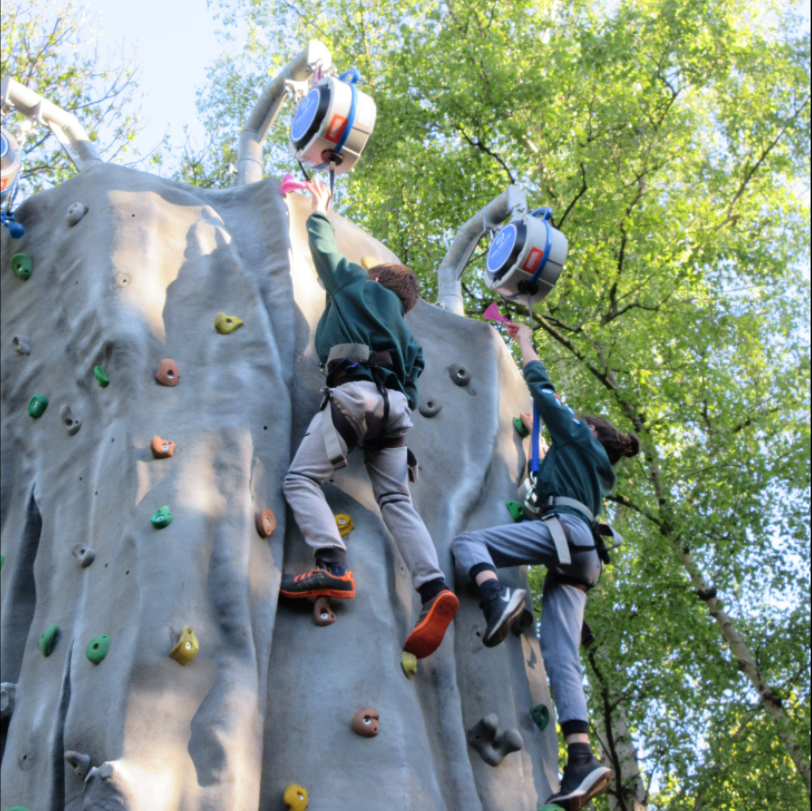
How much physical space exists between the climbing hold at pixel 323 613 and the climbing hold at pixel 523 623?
1.14 metres

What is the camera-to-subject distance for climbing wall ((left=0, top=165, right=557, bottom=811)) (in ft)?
12.2

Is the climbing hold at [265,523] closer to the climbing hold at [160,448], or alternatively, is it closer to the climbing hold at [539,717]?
the climbing hold at [160,448]

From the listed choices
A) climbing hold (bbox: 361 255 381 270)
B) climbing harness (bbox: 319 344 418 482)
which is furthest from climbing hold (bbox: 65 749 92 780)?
climbing hold (bbox: 361 255 381 270)

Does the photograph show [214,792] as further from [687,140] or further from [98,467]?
[687,140]

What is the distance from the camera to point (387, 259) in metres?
5.84

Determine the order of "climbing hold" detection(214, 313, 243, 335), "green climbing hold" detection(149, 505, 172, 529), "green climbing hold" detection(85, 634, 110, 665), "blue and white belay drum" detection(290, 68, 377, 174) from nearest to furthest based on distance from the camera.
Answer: "green climbing hold" detection(85, 634, 110, 665) → "green climbing hold" detection(149, 505, 172, 529) → "climbing hold" detection(214, 313, 243, 335) → "blue and white belay drum" detection(290, 68, 377, 174)

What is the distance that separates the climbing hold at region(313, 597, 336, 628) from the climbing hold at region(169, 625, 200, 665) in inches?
23.2

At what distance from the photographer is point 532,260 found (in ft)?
18.0

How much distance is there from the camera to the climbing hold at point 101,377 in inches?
181

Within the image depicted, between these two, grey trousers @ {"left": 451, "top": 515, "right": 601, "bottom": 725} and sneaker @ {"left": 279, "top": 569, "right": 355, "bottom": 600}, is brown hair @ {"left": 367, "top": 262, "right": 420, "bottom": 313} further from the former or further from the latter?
sneaker @ {"left": 279, "top": 569, "right": 355, "bottom": 600}

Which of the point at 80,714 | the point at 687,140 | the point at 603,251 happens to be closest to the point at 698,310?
the point at 603,251

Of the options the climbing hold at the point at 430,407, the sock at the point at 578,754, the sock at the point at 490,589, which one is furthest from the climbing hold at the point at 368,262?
the sock at the point at 578,754

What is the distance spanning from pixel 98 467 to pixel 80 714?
3.58 ft

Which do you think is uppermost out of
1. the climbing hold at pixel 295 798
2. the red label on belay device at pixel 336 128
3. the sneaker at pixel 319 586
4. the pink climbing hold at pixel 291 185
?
the red label on belay device at pixel 336 128
